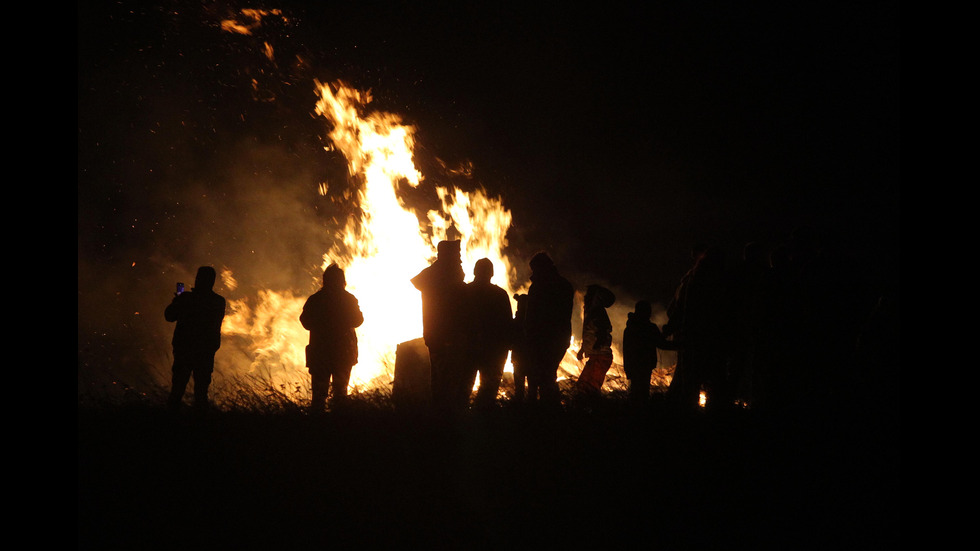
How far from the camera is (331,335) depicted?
679 centimetres

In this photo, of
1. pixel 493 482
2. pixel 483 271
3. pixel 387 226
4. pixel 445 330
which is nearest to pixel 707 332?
pixel 483 271

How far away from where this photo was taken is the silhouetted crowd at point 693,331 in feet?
18.1

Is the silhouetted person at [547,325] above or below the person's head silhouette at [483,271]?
below

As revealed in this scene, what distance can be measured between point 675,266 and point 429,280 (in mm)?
17144

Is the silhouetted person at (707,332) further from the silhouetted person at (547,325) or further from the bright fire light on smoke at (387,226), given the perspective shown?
the bright fire light on smoke at (387,226)

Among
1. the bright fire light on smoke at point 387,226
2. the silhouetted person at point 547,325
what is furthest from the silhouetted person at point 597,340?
the bright fire light on smoke at point 387,226

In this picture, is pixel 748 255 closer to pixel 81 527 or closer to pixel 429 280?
pixel 429 280

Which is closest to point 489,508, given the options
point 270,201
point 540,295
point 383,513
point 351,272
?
point 383,513

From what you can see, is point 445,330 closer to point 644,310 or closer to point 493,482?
point 493,482

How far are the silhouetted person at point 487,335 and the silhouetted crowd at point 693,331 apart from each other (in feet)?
0.03

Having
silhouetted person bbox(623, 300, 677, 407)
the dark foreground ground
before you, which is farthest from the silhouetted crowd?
silhouetted person bbox(623, 300, 677, 407)

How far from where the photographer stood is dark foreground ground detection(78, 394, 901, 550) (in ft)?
12.2

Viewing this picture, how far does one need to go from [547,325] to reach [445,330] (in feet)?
4.63

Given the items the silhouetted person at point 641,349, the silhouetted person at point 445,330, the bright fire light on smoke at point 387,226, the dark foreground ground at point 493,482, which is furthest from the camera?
the bright fire light on smoke at point 387,226
